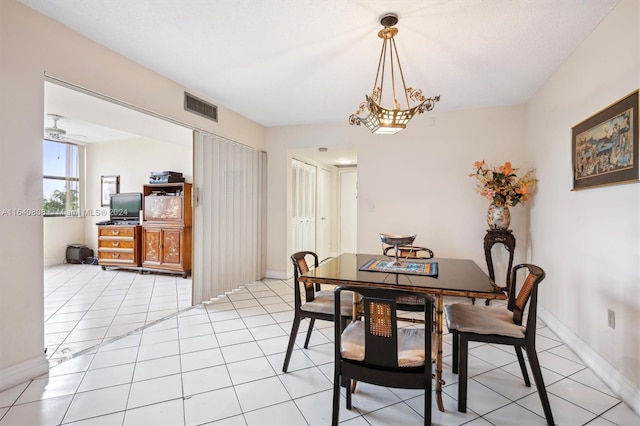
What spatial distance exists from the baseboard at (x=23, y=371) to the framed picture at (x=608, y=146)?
13.2ft

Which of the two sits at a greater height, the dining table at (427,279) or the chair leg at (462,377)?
the dining table at (427,279)

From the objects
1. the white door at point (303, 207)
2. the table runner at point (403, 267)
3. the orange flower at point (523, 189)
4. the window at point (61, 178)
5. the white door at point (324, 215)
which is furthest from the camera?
the white door at point (324, 215)

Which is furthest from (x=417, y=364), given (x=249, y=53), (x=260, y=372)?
(x=249, y=53)

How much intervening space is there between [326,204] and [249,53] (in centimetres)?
456

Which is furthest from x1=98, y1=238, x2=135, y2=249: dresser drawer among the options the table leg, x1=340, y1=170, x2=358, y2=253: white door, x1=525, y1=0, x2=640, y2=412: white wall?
x1=525, y1=0, x2=640, y2=412: white wall

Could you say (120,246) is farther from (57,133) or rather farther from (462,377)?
(462,377)

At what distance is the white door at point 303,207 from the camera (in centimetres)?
543

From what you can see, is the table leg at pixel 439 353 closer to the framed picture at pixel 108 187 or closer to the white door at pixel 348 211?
the white door at pixel 348 211

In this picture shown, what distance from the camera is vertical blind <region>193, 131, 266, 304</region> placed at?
12.2 ft

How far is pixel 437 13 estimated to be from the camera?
2098 millimetres

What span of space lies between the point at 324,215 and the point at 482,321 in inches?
199

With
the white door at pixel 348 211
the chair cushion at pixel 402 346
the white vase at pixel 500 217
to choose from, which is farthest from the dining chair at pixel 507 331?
the white door at pixel 348 211

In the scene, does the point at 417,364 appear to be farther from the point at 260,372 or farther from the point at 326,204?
the point at 326,204

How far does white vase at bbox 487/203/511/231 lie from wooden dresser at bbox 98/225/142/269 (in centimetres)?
556
